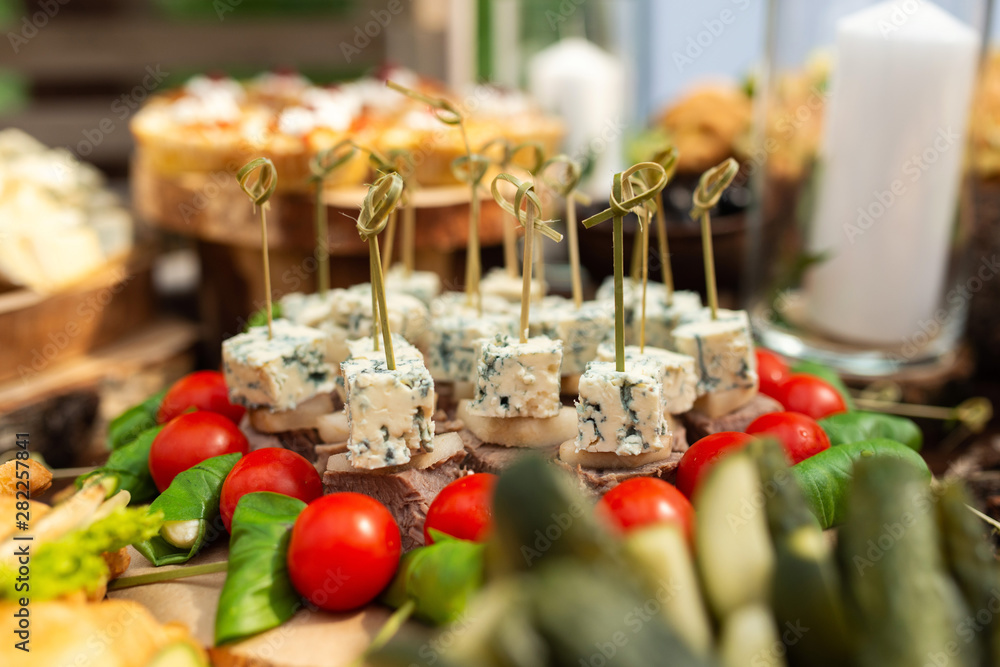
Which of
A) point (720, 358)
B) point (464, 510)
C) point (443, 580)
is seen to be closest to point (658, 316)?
point (720, 358)

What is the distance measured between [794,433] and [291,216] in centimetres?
146

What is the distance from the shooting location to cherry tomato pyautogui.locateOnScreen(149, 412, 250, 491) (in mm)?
1132

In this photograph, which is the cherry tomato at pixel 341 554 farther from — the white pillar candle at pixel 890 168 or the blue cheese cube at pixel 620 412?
the white pillar candle at pixel 890 168

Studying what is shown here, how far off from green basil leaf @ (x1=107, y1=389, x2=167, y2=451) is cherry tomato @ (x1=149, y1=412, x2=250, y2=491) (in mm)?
195

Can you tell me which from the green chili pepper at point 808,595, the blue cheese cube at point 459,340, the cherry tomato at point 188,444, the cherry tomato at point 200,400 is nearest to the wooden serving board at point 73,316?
the cherry tomato at point 200,400

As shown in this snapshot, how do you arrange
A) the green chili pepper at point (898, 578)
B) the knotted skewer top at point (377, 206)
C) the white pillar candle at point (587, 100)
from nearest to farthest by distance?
the green chili pepper at point (898, 578) < the knotted skewer top at point (377, 206) < the white pillar candle at point (587, 100)

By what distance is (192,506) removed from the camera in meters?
1.03

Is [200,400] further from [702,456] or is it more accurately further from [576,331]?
[702,456]

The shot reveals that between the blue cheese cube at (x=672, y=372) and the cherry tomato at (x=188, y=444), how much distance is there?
543 mm

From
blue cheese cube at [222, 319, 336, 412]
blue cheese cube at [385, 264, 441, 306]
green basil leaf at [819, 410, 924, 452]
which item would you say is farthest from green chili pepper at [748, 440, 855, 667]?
blue cheese cube at [385, 264, 441, 306]

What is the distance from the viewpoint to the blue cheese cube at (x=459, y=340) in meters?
1.21

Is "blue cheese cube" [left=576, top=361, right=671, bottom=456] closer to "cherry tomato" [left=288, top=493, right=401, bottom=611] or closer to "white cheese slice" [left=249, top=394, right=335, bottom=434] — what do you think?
"cherry tomato" [left=288, top=493, right=401, bottom=611]

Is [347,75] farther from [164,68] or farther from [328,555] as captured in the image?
[328,555]

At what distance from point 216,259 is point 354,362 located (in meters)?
1.55
